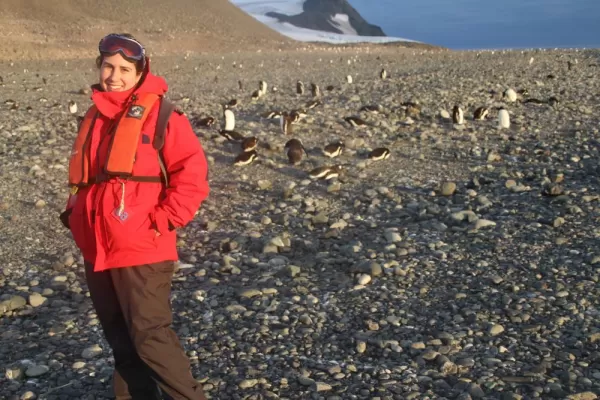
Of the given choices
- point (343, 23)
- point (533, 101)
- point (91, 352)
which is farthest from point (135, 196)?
point (343, 23)

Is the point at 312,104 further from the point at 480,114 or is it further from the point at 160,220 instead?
the point at 160,220

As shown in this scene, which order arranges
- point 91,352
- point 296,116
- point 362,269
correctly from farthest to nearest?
point 296,116 → point 362,269 → point 91,352

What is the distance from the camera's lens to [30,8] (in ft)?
139

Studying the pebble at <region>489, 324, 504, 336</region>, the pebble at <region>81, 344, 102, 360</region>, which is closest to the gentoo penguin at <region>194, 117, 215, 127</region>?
the pebble at <region>81, 344, 102, 360</region>

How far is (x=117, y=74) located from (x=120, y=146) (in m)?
0.33

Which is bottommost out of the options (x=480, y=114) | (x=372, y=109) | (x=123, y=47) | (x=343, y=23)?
(x=372, y=109)

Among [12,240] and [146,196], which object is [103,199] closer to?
[146,196]

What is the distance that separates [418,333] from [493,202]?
2.92 metres

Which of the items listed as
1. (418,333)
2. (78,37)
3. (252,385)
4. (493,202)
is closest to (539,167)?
(493,202)

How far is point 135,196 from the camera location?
2936 millimetres

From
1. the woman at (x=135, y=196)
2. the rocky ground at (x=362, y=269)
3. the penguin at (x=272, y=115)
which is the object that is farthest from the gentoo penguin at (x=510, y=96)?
the woman at (x=135, y=196)

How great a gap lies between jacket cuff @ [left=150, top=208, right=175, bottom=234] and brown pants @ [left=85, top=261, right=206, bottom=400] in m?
0.17

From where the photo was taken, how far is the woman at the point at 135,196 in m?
2.92

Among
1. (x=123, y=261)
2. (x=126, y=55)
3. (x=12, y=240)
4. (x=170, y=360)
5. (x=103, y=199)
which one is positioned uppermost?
(x=126, y=55)
